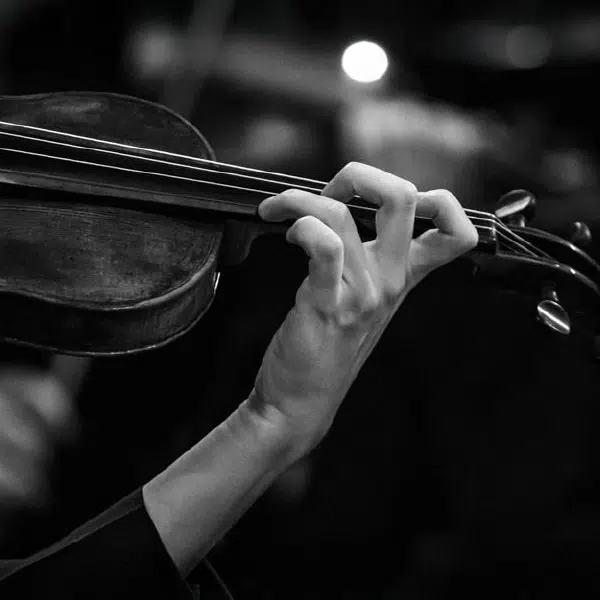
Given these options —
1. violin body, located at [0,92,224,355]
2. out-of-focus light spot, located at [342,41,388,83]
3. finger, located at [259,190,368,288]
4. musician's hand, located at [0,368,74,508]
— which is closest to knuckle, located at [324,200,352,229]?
finger, located at [259,190,368,288]

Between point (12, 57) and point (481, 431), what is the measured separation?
110 cm

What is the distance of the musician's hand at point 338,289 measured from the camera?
0.70m

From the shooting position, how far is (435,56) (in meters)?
1.64

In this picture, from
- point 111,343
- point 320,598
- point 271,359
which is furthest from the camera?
point 320,598

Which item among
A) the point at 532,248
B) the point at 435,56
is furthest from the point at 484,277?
the point at 435,56

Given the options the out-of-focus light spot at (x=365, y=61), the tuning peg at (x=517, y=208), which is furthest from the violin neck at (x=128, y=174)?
the out-of-focus light spot at (x=365, y=61)

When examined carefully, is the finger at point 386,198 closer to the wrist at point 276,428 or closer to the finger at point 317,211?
the finger at point 317,211

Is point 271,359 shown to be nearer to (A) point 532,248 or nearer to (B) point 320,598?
(A) point 532,248

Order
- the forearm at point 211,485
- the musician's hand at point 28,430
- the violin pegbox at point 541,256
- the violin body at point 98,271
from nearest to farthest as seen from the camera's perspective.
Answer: the violin body at point 98,271 < the forearm at point 211,485 < the violin pegbox at point 541,256 < the musician's hand at point 28,430

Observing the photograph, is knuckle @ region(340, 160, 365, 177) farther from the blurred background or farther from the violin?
the blurred background

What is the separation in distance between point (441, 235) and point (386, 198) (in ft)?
0.29

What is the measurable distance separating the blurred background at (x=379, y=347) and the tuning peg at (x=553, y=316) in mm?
197

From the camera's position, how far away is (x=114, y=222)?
2.21 feet

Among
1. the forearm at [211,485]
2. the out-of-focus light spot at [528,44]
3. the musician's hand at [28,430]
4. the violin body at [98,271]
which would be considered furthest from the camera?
the out-of-focus light spot at [528,44]
